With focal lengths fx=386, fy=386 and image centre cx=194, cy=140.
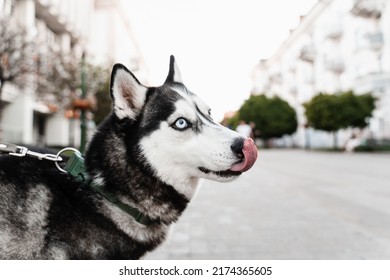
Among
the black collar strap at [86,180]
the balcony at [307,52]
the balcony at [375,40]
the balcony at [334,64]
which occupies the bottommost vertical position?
the balcony at [334,64]

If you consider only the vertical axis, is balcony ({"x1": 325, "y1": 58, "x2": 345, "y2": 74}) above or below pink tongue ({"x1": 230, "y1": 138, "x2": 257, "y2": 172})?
below

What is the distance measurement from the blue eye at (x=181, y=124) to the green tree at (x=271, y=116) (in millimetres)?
34048

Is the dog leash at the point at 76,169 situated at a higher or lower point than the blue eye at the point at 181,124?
lower

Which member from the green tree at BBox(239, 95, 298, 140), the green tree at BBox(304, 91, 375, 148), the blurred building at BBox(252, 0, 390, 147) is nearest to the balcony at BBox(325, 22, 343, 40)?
the blurred building at BBox(252, 0, 390, 147)

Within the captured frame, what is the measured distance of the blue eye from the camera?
157 cm

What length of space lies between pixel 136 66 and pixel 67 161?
8.98 feet

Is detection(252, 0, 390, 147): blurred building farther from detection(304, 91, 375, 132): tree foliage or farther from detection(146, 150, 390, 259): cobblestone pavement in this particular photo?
detection(146, 150, 390, 259): cobblestone pavement

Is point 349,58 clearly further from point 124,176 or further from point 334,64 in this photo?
point 124,176

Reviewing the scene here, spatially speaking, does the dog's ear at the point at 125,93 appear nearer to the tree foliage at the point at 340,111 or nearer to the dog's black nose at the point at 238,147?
the dog's black nose at the point at 238,147

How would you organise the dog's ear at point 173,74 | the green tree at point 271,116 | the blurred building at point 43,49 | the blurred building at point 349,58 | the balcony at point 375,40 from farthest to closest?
the green tree at point 271,116
the balcony at point 375,40
the blurred building at point 349,58
the blurred building at point 43,49
the dog's ear at point 173,74

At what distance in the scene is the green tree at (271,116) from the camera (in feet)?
118

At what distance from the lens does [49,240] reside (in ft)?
4.78

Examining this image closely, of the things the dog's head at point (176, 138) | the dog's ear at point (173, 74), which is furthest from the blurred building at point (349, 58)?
the dog's head at point (176, 138)
